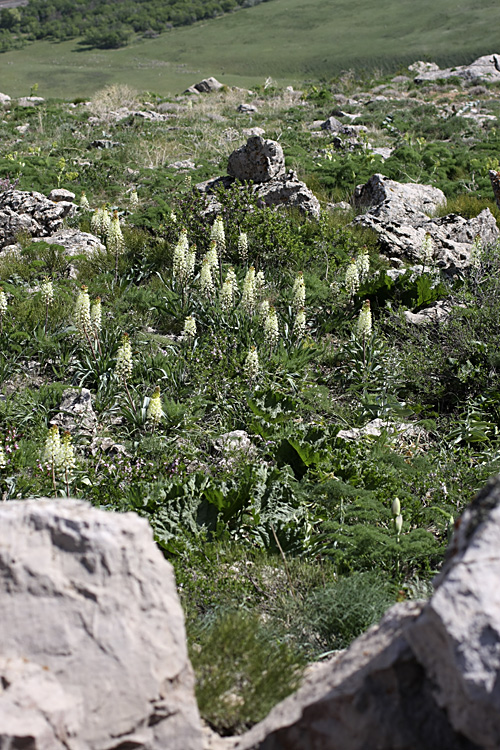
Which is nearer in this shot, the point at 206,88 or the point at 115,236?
the point at 115,236

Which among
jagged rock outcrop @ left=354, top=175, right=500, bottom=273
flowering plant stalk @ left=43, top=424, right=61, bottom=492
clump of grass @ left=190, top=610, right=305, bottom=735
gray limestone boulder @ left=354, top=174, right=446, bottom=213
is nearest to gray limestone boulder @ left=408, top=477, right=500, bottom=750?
clump of grass @ left=190, top=610, right=305, bottom=735

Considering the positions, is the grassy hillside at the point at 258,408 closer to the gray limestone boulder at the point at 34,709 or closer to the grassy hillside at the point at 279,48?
the gray limestone boulder at the point at 34,709

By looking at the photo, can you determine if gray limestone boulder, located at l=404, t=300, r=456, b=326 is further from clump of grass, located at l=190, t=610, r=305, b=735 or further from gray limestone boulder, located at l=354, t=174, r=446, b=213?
clump of grass, located at l=190, t=610, r=305, b=735

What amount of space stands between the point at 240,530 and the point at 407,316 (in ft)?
12.6

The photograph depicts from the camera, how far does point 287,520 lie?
4.23m

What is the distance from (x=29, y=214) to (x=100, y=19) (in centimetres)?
9377

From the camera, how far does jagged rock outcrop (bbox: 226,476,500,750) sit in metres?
1.53

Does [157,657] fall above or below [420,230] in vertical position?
above

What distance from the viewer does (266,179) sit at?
10820mm

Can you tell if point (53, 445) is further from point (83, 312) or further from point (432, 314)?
point (432, 314)

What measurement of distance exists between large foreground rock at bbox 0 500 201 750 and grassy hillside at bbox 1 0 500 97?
41.2m

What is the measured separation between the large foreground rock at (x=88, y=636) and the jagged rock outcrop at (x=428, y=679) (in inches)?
14.5

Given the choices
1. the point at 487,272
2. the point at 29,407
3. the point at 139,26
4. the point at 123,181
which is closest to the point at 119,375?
the point at 29,407

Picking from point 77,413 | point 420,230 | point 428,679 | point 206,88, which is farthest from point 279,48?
point 428,679
